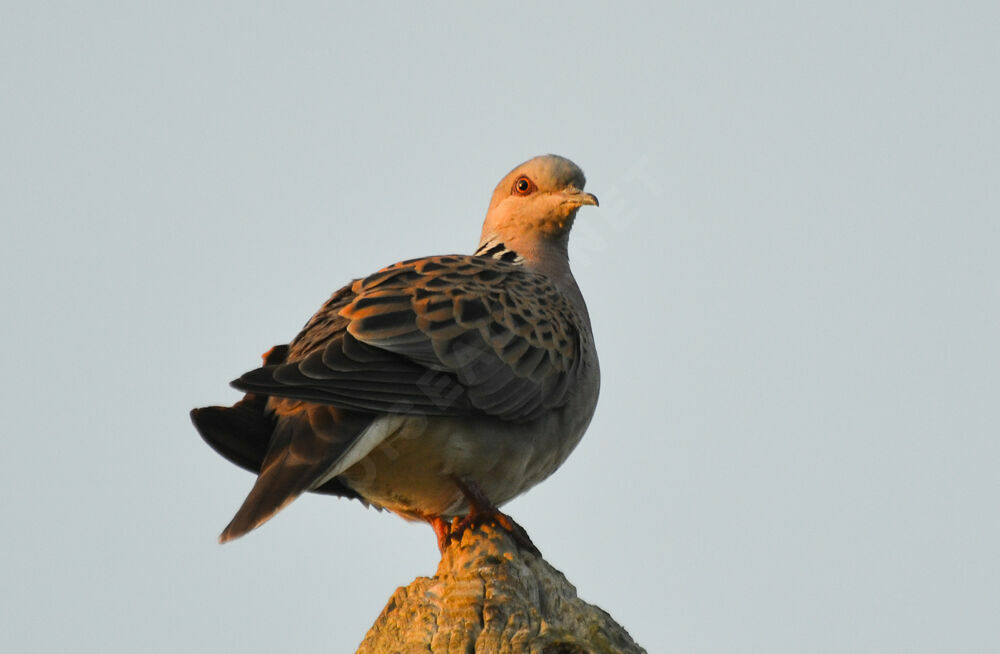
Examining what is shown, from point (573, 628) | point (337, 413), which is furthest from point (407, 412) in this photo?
point (573, 628)

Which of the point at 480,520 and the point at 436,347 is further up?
the point at 436,347

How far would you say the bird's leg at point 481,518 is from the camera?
6288 millimetres

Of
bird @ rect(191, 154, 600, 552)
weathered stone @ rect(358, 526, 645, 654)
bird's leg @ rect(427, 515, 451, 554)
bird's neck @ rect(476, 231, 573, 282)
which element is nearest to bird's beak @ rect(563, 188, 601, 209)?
bird's neck @ rect(476, 231, 573, 282)

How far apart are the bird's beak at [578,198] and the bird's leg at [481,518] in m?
2.45

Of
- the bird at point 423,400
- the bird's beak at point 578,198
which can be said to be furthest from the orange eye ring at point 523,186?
the bird at point 423,400

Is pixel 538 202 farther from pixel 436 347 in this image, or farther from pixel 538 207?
pixel 436 347

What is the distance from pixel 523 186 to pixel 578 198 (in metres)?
0.45

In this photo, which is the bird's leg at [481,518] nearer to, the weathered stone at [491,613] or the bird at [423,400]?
the bird at [423,400]

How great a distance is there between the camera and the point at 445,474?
6574 mm

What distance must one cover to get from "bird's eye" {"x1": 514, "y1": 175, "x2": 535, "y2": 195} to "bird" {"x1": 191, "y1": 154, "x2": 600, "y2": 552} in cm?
124

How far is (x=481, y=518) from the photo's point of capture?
6461 mm

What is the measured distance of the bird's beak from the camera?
28.0 feet

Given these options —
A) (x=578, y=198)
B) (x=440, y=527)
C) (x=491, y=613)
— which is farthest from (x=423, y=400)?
(x=578, y=198)

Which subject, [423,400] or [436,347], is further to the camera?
[436,347]
